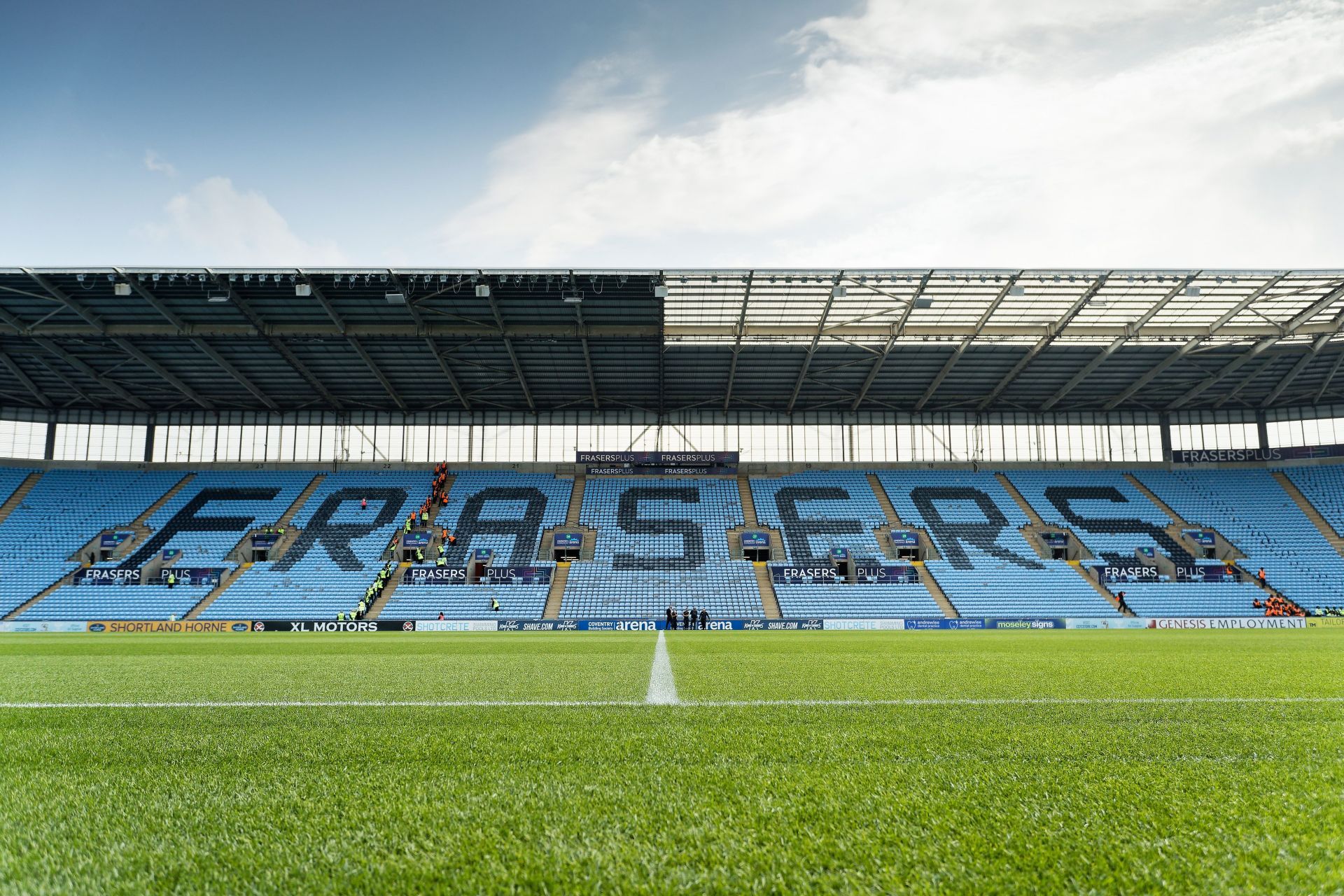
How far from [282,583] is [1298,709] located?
36.3 meters

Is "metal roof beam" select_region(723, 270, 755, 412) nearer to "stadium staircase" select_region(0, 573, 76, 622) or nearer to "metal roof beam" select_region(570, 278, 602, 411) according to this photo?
"metal roof beam" select_region(570, 278, 602, 411)

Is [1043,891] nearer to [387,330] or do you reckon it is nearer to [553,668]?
[553,668]

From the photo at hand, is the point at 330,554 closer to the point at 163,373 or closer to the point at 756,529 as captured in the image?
the point at 163,373

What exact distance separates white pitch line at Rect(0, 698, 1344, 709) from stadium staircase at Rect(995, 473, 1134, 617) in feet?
95.8

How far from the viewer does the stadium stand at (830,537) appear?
109ft

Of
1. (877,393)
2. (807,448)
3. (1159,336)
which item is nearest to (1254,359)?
(1159,336)

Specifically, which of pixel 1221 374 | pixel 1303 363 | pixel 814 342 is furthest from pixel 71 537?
pixel 1303 363

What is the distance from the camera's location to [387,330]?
3212cm

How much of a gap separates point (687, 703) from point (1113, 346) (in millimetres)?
34479

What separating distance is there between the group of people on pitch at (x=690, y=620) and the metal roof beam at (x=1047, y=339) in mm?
18993

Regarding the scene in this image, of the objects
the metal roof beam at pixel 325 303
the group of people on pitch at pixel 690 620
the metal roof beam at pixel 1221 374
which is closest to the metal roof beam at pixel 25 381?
the metal roof beam at pixel 325 303

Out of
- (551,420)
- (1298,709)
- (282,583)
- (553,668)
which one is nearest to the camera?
(1298,709)

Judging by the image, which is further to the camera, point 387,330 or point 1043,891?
point 387,330

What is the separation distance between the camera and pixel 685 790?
3352 millimetres
